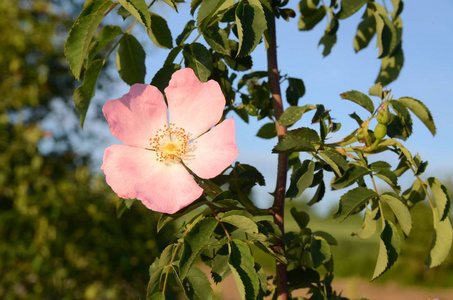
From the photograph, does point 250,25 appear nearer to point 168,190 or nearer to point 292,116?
point 292,116

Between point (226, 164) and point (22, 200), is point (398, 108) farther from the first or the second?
point (22, 200)

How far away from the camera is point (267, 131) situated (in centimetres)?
133

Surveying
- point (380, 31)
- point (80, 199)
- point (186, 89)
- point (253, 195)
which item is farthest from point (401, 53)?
point (80, 199)

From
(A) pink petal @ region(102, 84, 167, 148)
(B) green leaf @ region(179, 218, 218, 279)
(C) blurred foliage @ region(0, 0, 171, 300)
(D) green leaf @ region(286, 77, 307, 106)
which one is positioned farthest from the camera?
(C) blurred foliage @ region(0, 0, 171, 300)

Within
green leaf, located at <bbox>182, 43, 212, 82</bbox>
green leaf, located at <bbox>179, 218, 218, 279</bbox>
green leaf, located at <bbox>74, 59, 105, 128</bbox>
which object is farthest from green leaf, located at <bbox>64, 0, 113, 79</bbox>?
green leaf, located at <bbox>179, 218, 218, 279</bbox>

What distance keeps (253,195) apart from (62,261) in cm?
249

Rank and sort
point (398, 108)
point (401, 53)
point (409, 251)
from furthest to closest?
1. point (409, 251)
2. point (401, 53)
3. point (398, 108)

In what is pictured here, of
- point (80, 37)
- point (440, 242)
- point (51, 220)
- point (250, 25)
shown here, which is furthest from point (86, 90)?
point (51, 220)

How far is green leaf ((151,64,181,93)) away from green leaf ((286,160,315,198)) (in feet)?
1.00

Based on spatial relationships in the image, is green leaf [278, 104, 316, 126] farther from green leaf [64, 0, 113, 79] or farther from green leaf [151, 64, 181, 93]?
green leaf [64, 0, 113, 79]

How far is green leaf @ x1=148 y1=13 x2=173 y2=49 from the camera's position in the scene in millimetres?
1056

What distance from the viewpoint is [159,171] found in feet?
2.97

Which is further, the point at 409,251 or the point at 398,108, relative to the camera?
the point at 409,251

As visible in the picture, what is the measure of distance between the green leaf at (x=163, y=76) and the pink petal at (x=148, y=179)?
0.13 m
